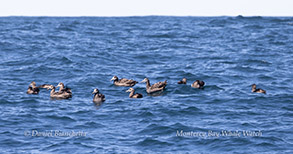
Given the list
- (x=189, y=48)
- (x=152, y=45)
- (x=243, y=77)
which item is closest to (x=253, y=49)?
(x=189, y=48)

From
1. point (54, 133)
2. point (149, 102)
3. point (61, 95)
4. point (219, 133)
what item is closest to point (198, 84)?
point (149, 102)

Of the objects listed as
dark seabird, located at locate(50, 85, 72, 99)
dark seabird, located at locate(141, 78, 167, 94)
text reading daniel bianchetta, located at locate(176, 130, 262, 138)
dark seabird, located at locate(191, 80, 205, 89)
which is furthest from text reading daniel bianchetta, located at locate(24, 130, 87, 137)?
dark seabird, located at locate(191, 80, 205, 89)

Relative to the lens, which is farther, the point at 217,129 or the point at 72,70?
the point at 72,70

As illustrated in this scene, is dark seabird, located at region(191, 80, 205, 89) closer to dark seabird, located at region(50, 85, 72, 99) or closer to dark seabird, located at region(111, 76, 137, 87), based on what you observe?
dark seabird, located at region(111, 76, 137, 87)

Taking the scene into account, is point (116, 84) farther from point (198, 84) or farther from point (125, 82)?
point (198, 84)

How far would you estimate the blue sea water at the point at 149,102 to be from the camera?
17.0m

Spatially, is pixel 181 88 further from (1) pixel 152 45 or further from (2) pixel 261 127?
(1) pixel 152 45

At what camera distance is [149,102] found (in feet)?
78.2

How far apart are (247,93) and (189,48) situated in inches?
868

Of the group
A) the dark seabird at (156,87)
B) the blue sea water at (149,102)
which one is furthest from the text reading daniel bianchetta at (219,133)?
the dark seabird at (156,87)

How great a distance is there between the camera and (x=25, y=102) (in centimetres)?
2334

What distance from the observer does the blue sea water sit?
55.7 feet

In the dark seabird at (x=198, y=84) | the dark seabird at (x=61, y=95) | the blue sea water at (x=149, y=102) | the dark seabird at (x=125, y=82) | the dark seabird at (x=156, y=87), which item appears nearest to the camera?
the blue sea water at (x=149, y=102)

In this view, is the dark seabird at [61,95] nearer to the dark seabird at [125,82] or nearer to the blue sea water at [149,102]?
Answer: the blue sea water at [149,102]
